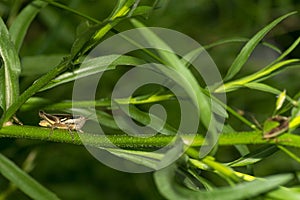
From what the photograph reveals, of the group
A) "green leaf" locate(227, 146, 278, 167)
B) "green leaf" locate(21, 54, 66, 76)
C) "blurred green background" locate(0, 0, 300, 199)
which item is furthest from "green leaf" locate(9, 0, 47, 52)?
"blurred green background" locate(0, 0, 300, 199)

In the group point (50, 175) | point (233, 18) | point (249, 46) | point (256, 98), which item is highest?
point (249, 46)

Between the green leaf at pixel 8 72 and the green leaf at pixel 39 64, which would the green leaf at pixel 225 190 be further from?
the green leaf at pixel 39 64

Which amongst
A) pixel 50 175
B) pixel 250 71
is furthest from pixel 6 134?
pixel 250 71

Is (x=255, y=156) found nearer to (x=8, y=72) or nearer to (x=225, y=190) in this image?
(x=225, y=190)

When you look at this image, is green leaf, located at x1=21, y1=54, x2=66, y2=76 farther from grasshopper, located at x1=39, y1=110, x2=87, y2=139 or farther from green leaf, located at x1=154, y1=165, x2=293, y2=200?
green leaf, located at x1=154, y1=165, x2=293, y2=200

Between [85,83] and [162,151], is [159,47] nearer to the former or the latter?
[162,151]

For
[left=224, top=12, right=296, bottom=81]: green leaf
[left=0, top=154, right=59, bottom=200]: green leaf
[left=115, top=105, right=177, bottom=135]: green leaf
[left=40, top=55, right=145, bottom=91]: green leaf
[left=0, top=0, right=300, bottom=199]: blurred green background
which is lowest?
[left=0, top=0, right=300, bottom=199]: blurred green background
